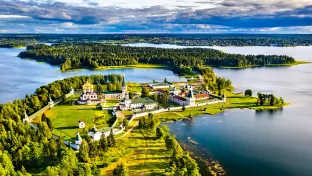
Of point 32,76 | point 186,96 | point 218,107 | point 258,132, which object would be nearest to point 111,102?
point 186,96

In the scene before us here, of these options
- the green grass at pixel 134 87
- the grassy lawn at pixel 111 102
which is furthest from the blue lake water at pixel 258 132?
the green grass at pixel 134 87

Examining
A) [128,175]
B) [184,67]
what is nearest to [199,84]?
[184,67]

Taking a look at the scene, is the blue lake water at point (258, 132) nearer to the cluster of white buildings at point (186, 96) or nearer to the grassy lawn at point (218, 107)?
the grassy lawn at point (218, 107)

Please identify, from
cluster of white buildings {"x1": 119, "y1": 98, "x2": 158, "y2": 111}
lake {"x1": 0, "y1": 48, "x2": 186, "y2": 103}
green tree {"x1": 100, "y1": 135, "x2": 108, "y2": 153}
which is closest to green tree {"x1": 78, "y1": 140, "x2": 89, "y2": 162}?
green tree {"x1": 100, "y1": 135, "x2": 108, "y2": 153}

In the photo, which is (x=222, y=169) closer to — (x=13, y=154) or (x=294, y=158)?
(x=294, y=158)

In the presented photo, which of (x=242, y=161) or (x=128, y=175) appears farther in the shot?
(x=242, y=161)

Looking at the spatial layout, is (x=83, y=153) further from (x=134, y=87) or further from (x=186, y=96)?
(x=134, y=87)
